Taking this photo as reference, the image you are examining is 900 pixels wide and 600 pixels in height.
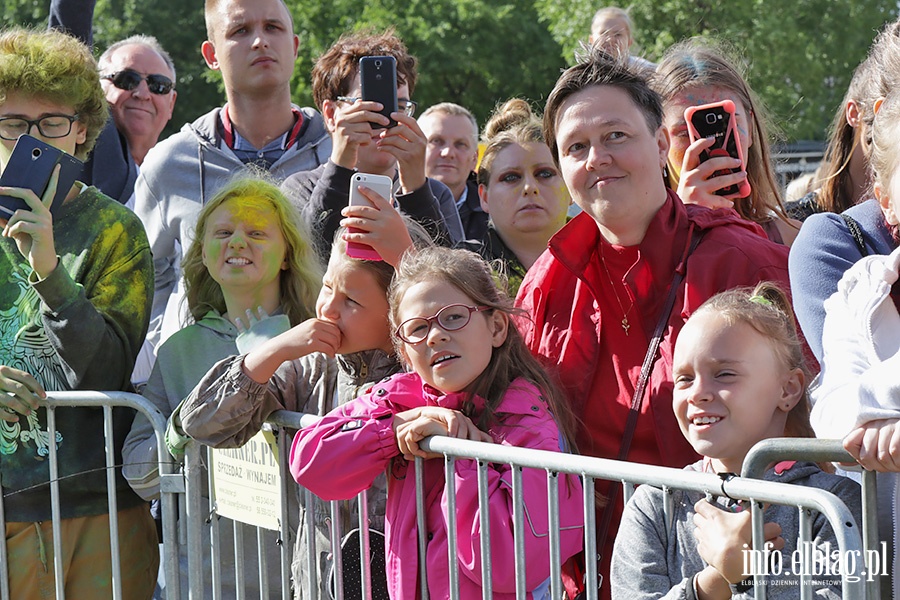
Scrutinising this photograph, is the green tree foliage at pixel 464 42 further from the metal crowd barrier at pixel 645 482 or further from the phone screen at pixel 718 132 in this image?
the metal crowd barrier at pixel 645 482

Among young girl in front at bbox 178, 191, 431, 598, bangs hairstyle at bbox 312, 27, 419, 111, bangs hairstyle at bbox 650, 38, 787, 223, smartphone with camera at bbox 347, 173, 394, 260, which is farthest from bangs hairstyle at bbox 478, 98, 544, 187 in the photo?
young girl in front at bbox 178, 191, 431, 598

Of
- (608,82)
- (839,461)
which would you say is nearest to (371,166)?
(608,82)

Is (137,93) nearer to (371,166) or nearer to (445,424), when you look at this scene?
(371,166)

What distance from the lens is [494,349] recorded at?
3.20 meters

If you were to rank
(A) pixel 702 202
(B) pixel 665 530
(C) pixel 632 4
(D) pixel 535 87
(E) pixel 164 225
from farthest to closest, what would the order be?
(D) pixel 535 87
(C) pixel 632 4
(E) pixel 164 225
(A) pixel 702 202
(B) pixel 665 530

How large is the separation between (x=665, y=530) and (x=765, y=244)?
894 mm

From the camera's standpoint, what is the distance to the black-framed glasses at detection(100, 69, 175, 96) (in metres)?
6.62

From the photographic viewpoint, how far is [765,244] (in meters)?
3.15

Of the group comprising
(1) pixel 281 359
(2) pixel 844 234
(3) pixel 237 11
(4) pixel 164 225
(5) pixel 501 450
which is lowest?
(5) pixel 501 450

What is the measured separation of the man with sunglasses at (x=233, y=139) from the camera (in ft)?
17.3

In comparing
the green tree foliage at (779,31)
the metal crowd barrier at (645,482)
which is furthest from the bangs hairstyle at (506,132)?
the green tree foliage at (779,31)

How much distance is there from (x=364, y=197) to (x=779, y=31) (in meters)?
19.9

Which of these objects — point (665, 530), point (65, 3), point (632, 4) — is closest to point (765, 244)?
point (665, 530)

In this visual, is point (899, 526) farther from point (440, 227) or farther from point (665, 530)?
point (440, 227)
